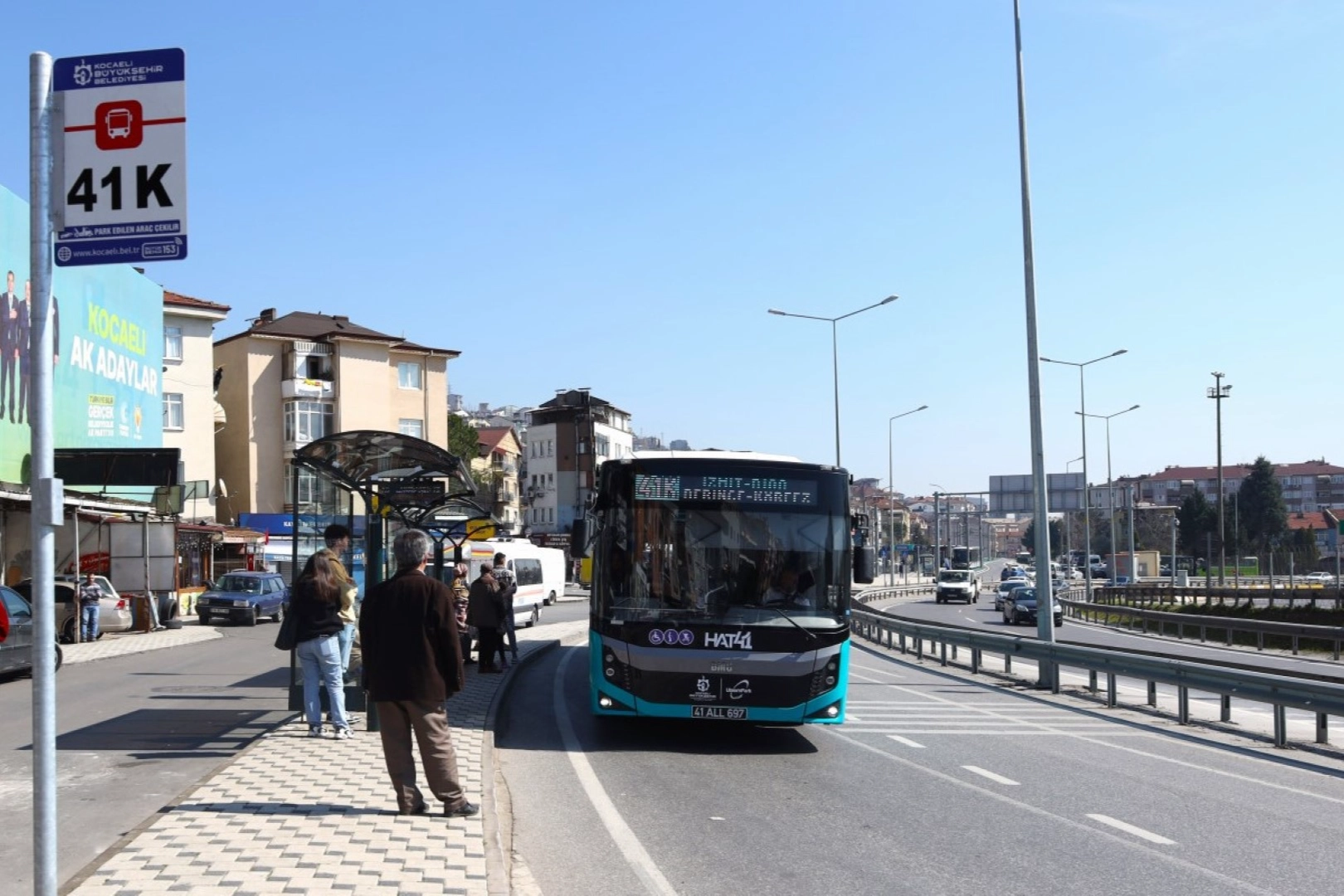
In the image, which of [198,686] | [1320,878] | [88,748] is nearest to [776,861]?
[1320,878]

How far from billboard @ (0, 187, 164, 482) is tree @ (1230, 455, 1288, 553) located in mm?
108804

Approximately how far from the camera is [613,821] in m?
9.01

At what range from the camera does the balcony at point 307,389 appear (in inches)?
2739

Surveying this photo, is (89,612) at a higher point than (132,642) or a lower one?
higher

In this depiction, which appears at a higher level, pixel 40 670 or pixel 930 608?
pixel 40 670

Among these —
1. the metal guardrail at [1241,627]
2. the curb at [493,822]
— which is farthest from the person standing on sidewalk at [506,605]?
the metal guardrail at [1241,627]

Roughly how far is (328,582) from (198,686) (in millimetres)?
8435

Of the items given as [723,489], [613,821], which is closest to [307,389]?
[723,489]

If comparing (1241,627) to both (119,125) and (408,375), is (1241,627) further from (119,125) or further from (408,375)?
(408,375)

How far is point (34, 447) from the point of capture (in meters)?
5.09

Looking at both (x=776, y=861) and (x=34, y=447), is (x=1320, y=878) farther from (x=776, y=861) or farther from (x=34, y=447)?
(x=34, y=447)

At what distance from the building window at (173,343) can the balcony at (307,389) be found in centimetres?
1058

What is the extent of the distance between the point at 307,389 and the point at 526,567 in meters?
26.2

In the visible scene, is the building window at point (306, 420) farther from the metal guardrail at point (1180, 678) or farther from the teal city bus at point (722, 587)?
the teal city bus at point (722, 587)
